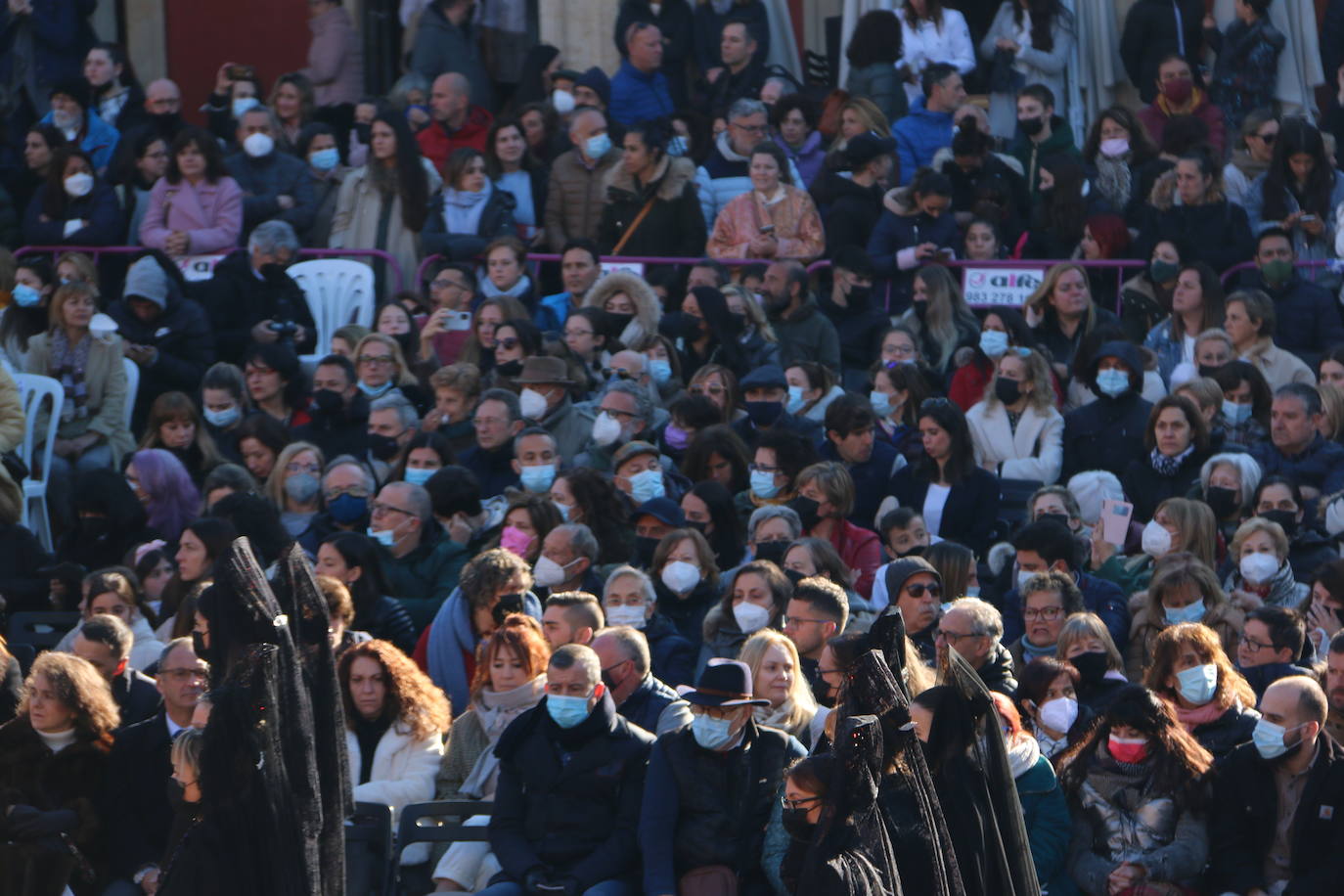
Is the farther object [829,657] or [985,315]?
[985,315]

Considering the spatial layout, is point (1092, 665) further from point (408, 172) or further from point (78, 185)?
point (78, 185)

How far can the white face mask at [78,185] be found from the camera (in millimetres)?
18609

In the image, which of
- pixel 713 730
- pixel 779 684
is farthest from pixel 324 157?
pixel 713 730

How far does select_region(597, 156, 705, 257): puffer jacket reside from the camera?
18.0m

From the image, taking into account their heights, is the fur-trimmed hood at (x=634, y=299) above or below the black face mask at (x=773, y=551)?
above

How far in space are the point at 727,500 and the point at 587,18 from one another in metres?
8.84

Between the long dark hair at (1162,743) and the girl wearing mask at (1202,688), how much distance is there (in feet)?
1.29

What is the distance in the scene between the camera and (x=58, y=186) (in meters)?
18.7

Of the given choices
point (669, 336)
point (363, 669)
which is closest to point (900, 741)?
point (363, 669)

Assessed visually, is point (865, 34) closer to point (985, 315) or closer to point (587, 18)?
point (587, 18)

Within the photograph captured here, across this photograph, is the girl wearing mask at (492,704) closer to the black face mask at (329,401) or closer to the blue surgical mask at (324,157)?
the black face mask at (329,401)

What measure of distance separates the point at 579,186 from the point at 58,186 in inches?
148

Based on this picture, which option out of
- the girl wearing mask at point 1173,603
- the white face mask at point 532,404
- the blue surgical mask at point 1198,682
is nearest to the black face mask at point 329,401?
the white face mask at point 532,404

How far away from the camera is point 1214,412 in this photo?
14.7m
